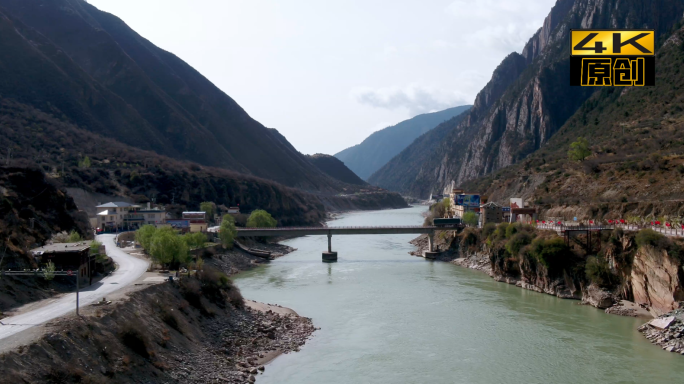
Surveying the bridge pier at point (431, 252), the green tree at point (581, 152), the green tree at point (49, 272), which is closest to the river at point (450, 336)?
the green tree at point (49, 272)

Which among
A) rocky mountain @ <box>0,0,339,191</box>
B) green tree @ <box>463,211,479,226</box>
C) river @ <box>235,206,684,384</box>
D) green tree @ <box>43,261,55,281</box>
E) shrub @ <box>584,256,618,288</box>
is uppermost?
rocky mountain @ <box>0,0,339,191</box>

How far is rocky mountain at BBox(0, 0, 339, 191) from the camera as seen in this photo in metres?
119

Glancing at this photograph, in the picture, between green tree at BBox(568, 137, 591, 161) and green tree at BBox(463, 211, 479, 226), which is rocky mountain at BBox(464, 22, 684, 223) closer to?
green tree at BBox(568, 137, 591, 161)

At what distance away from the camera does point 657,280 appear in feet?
103

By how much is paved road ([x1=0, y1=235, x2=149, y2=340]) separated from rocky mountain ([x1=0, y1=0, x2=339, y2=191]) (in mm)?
90855

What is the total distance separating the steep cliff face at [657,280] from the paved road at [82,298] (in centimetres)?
2998

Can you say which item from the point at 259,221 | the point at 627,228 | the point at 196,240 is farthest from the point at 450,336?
the point at 259,221

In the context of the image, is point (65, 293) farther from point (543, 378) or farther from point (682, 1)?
point (682, 1)

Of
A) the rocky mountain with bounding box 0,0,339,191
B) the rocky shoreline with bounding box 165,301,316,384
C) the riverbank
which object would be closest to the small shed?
the riverbank

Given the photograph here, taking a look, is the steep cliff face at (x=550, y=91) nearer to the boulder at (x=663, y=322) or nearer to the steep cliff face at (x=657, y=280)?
the steep cliff face at (x=657, y=280)

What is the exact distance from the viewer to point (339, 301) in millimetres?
38719

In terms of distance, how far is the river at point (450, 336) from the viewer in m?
23.6

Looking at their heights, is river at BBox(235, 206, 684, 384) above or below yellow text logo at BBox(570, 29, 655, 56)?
below

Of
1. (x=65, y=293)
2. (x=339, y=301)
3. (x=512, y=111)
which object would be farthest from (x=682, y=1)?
(x=65, y=293)
